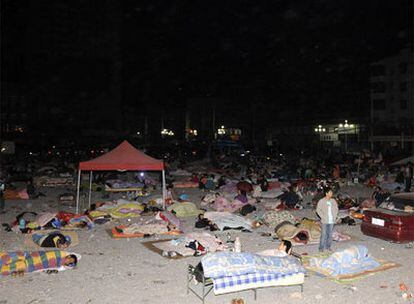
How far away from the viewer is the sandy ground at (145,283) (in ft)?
24.5

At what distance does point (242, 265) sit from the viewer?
7.16m

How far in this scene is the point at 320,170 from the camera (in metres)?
28.8

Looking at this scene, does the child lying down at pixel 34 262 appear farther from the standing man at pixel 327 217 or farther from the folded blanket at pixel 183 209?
the folded blanket at pixel 183 209

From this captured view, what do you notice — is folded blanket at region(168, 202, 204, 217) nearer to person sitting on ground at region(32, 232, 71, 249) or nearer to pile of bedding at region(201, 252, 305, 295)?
person sitting on ground at region(32, 232, 71, 249)

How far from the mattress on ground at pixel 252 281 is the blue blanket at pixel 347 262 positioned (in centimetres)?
141

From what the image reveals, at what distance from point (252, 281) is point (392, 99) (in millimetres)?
62465

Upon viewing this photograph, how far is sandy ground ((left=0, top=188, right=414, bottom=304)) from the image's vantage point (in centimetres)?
747

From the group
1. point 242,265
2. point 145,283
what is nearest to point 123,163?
point 145,283

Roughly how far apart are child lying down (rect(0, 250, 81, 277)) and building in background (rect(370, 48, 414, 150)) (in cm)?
5027

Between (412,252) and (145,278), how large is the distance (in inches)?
240

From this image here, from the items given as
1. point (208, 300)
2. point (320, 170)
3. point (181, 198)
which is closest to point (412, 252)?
point (208, 300)

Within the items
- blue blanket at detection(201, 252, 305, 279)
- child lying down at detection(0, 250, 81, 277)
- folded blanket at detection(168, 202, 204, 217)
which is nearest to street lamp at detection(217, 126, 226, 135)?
folded blanket at detection(168, 202, 204, 217)

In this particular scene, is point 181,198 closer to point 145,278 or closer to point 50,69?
point 145,278

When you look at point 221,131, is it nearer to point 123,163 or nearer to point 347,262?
point 123,163
